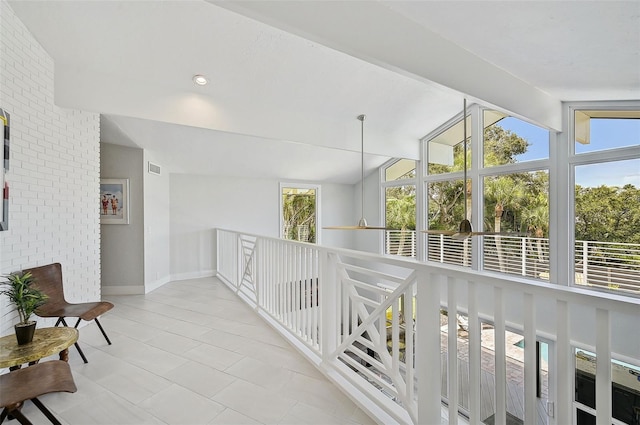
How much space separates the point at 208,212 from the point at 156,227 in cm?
115

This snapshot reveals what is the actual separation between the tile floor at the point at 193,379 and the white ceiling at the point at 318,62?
2.31 meters

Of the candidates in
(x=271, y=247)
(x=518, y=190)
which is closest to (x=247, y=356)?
(x=271, y=247)

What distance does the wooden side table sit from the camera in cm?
166

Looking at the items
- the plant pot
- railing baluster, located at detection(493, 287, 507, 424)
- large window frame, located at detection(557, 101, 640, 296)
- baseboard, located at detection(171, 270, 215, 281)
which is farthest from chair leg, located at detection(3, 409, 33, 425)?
large window frame, located at detection(557, 101, 640, 296)

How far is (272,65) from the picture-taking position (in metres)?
3.05

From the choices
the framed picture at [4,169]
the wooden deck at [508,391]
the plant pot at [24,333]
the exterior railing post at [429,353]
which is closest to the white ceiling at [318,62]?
the framed picture at [4,169]

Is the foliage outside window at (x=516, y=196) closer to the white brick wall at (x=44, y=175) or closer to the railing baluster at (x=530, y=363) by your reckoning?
the railing baluster at (x=530, y=363)

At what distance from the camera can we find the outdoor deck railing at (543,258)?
3.39 metres

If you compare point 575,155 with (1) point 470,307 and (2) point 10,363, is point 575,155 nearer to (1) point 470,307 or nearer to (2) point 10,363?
(1) point 470,307

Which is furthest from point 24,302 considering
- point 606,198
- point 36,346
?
point 606,198

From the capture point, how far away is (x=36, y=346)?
6.00ft

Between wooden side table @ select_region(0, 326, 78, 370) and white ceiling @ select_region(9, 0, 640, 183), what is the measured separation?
2.17 meters

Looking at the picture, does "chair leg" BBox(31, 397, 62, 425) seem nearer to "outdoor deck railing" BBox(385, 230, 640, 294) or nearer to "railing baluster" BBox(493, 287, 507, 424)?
"railing baluster" BBox(493, 287, 507, 424)

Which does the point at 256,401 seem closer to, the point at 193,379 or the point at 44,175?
the point at 193,379
